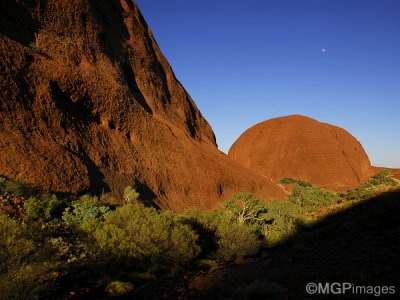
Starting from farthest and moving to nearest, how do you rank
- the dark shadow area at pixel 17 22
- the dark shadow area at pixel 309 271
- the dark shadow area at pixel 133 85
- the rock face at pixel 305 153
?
the rock face at pixel 305 153 < the dark shadow area at pixel 133 85 < the dark shadow area at pixel 17 22 < the dark shadow area at pixel 309 271

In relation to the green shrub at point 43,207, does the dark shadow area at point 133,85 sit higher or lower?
higher

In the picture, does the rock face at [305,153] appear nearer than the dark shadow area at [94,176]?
No

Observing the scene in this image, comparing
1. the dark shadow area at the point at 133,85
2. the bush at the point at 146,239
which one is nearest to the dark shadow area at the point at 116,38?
the dark shadow area at the point at 133,85

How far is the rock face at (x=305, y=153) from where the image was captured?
5531cm

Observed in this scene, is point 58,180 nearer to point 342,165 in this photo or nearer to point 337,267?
point 337,267

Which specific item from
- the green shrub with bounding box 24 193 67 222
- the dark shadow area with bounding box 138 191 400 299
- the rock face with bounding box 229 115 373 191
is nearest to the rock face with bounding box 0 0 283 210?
the green shrub with bounding box 24 193 67 222

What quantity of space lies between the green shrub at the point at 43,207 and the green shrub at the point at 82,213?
0.37 metres

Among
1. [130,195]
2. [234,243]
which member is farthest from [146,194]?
[234,243]

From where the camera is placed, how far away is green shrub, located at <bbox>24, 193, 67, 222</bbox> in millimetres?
9891

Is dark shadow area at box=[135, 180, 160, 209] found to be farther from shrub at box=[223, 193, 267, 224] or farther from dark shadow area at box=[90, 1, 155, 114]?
dark shadow area at box=[90, 1, 155, 114]

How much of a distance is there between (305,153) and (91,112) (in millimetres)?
→ 48491

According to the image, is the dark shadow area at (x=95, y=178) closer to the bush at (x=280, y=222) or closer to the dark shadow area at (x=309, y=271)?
the bush at (x=280, y=222)

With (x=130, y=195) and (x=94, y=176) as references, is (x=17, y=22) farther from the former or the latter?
(x=130, y=195)

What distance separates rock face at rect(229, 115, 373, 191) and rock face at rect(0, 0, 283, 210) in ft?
97.6
